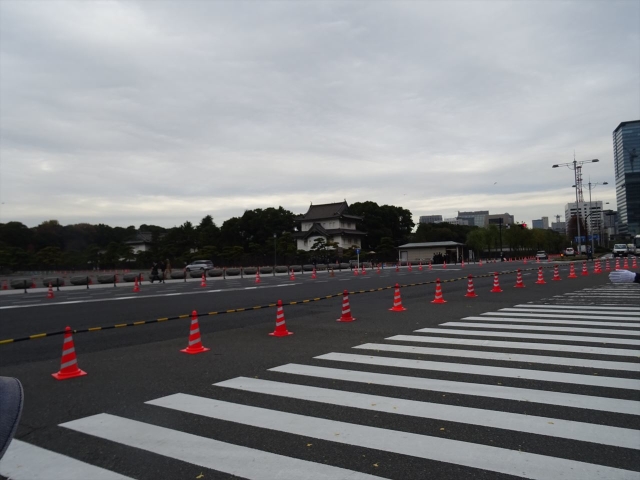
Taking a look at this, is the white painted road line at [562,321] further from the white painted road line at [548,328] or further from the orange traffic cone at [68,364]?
the orange traffic cone at [68,364]

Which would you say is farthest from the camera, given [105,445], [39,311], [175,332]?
[39,311]

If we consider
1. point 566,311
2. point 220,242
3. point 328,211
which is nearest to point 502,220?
point 328,211

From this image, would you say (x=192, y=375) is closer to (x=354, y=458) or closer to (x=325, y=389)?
(x=325, y=389)

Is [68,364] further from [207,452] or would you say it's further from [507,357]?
[507,357]

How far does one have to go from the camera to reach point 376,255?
7162cm

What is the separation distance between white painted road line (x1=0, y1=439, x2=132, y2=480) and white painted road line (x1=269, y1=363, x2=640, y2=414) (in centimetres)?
341

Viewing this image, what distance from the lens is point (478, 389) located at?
6078 millimetres

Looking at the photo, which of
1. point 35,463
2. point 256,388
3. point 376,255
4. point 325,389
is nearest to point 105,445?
point 35,463

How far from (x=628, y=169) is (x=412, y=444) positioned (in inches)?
5540

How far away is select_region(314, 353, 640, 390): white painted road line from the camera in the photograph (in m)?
6.28

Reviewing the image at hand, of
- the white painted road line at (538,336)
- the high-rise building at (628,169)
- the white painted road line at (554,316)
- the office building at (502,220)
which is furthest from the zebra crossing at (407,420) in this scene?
the high-rise building at (628,169)

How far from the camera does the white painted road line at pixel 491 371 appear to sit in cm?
628

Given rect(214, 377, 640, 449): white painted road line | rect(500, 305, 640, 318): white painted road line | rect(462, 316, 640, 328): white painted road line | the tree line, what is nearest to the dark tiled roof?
the tree line

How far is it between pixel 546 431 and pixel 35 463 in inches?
185
